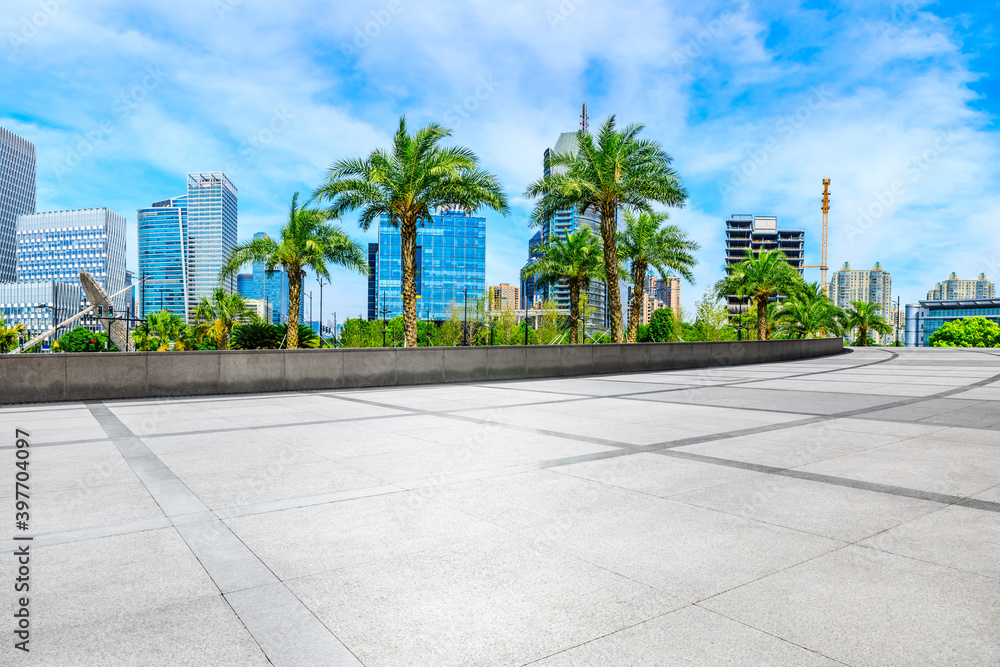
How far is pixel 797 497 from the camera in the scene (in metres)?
4.57

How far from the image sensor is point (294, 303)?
3055cm

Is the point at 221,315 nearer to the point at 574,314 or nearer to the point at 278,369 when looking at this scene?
the point at 574,314

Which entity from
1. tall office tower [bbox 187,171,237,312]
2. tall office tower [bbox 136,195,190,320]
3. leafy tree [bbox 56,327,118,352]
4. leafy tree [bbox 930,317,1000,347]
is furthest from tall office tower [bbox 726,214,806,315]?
tall office tower [bbox 136,195,190,320]

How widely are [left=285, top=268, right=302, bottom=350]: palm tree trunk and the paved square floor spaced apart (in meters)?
21.9

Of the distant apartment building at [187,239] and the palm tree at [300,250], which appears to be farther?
the distant apartment building at [187,239]

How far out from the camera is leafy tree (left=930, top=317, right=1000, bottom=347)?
8675 centimetres

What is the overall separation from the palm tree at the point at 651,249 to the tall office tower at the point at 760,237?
134 meters

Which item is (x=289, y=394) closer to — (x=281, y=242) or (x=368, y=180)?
(x=368, y=180)

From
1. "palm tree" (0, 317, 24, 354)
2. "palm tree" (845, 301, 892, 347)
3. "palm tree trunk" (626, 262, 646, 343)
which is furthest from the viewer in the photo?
"palm tree" (845, 301, 892, 347)

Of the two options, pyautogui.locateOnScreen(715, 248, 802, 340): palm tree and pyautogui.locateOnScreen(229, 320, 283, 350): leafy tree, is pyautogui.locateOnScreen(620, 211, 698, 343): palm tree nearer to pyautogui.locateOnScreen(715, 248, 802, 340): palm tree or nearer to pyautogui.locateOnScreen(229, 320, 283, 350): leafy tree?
pyautogui.locateOnScreen(715, 248, 802, 340): palm tree

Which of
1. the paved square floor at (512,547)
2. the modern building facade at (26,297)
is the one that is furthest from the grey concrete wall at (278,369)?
the modern building facade at (26,297)

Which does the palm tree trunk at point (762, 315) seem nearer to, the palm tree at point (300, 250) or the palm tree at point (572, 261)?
the palm tree at point (572, 261)

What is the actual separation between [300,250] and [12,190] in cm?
14689

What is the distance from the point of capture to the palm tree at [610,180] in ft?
72.0
